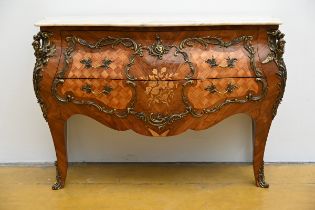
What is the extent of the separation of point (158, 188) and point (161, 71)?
0.72 meters

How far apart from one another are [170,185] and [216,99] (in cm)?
62

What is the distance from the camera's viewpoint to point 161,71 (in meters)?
1.91

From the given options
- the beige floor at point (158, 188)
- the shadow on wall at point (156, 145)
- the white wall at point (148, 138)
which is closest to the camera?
the beige floor at point (158, 188)

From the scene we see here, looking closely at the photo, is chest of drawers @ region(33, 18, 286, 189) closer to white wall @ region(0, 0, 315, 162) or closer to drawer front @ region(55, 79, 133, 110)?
drawer front @ region(55, 79, 133, 110)

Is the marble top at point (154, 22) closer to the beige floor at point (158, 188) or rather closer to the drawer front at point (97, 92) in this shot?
the drawer front at point (97, 92)

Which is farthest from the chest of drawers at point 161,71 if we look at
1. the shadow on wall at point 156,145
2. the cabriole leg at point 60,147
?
the shadow on wall at point 156,145

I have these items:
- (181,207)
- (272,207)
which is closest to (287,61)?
(272,207)

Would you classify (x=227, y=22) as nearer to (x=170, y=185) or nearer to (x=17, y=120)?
(x=170, y=185)

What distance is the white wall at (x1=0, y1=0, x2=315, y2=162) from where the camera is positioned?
7.84 feet

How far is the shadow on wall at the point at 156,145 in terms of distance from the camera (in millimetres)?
2531

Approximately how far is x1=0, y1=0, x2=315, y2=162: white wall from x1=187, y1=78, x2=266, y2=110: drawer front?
0.55 meters

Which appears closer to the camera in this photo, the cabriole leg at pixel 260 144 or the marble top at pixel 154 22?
the marble top at pixel 154 22

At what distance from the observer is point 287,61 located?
2432 millimetres

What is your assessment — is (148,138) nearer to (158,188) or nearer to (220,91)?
(158,188)
